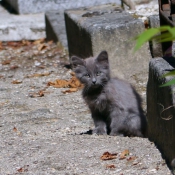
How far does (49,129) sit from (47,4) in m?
5.10

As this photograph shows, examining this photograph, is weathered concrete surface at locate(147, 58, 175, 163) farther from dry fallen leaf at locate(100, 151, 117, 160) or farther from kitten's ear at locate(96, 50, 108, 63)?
kitten's ear at locate(96, 50, 108, 63)

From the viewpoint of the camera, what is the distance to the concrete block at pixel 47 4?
31.6 feet

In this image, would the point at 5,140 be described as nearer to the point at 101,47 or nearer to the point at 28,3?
the point at 101,47

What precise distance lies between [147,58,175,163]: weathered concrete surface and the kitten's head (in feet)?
3.95

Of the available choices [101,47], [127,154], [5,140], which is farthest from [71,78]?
[127,154]

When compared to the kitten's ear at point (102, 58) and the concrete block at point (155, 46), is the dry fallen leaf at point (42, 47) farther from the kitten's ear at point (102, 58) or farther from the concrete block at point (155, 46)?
the kitten's ear at point (102, 58)

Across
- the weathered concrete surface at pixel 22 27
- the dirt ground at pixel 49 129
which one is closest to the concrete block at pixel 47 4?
the weathered concrete surface at pixel 22 27

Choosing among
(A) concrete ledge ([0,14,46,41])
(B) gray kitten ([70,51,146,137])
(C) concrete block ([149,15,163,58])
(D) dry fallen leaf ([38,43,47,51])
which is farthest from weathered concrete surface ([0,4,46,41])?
(B) gray kitten ([70,51,146,137])

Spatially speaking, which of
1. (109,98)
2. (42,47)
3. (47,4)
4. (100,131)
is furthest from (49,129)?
(47,4)

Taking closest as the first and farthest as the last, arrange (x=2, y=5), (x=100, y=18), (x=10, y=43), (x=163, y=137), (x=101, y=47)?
(x=163, y=137), (x=101, y=47), (x=100, y=18), (x=10, y=43), (x=2, y=5)

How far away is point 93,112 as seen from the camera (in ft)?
16.7

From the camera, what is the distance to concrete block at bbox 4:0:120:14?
964cm

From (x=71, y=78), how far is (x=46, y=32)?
2619 mm

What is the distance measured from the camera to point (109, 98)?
491 centimetres
